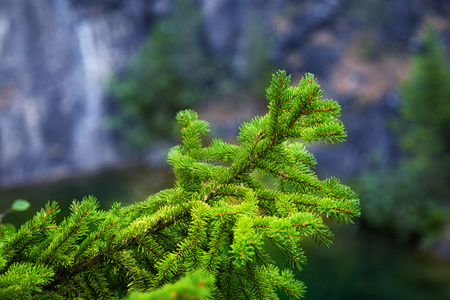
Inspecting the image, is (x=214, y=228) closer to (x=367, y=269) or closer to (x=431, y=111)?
(x=367, y=269)

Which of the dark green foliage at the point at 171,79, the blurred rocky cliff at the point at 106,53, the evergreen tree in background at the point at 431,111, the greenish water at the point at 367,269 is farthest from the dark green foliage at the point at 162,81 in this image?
the evergreen tree in background at the point at 431,111

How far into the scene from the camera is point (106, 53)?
1966 centimetres

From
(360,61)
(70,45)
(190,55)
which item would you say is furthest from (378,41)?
(70,45)

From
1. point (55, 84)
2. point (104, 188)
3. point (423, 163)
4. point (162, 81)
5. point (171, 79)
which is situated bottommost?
point (423, 163)

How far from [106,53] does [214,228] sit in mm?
20356

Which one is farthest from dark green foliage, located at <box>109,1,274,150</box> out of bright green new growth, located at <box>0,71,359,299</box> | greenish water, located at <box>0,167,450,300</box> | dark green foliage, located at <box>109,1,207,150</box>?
bright green new growth, located at <box>0,71,359,299</box>

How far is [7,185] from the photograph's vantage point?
55.8ft

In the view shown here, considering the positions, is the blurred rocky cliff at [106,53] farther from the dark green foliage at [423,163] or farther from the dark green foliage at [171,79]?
the dark green foliage at [423,163]

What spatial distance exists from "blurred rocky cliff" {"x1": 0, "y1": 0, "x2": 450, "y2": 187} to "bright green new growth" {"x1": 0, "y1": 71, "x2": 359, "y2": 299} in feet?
54.9

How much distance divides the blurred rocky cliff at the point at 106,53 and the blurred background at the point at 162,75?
0.05 m

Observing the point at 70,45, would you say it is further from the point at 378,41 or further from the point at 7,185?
the point at 378,41

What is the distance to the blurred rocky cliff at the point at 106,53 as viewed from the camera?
18.0 metres

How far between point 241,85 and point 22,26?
11378 millimetres

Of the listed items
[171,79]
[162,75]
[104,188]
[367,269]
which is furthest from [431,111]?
[104,188]
